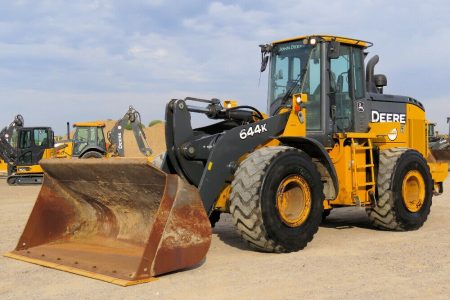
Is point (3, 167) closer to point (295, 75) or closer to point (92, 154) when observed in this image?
point (92, 154)

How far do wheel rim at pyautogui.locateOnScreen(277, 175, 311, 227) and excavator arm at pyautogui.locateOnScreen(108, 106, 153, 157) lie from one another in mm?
15200

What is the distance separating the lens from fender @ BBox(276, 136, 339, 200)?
6844 millimetres

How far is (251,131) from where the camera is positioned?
6559 millimetres

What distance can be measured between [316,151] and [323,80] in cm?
111

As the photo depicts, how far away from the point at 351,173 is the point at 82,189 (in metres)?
3.57

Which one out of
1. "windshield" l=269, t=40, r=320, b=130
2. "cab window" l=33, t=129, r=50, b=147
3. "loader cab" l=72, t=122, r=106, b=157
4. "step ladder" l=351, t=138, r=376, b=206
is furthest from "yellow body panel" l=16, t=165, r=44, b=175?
"step ladder" l=351, t=138, r=376, b=206

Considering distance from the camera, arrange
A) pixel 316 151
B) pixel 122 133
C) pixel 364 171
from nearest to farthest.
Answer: pixel 316 151 → pixel 364 171 → pixel 122 133

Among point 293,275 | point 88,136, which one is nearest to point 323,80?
point 293,275

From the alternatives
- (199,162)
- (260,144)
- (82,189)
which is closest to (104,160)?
(82,189)

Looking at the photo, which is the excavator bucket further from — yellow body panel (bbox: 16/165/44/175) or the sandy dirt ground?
yellow body panel (bbox: 16/165/44/175)

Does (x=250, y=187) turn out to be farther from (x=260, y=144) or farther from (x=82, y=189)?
(x=82, y=189)

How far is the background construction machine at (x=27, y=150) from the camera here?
2020cm

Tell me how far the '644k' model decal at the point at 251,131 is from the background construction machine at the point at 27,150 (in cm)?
1513

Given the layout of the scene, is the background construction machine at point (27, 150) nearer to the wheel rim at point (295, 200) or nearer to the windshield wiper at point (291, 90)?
the windshield wiper at point (291, 90)
